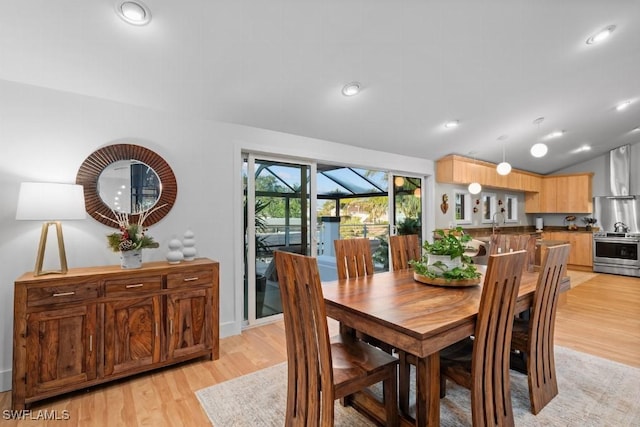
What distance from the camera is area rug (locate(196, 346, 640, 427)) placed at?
6.26 feet

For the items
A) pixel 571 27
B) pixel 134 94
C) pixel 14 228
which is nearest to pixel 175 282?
pixel 14 228

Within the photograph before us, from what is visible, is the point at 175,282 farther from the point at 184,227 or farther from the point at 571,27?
the point at 571,27

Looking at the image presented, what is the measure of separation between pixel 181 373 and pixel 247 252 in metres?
1.34

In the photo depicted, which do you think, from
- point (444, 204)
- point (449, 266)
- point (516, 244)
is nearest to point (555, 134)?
point (444, 204)

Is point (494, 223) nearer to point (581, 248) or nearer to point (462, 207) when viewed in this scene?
point (462, 207)

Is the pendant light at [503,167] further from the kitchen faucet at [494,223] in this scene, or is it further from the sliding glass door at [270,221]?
the sliding glass door at [270,221]

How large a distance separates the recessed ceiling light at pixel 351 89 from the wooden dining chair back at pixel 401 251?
1.52m

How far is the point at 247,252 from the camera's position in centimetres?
346

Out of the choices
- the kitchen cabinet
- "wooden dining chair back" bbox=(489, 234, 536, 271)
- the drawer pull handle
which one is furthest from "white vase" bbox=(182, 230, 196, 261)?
the kitchen cabinet

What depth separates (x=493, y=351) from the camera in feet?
5.40

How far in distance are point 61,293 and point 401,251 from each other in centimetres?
277

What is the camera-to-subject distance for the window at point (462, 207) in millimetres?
5957

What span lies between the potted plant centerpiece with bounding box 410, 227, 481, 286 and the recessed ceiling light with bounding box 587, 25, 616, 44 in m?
2.42

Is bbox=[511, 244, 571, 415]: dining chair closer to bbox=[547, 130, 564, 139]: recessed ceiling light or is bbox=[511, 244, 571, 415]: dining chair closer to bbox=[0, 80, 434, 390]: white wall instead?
bbox=[0, 80, 434, 390]: white wall
